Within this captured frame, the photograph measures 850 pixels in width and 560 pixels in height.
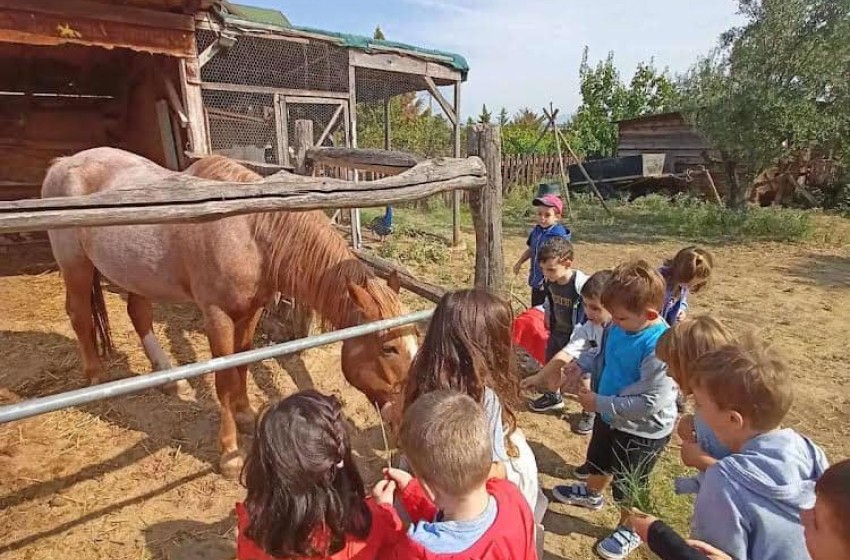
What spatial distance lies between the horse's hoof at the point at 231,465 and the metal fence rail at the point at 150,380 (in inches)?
52.3

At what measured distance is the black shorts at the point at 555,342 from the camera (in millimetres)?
3297

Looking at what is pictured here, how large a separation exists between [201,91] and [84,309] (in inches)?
124

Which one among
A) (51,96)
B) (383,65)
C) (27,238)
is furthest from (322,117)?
(27,238)

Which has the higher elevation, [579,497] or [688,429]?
[688,429]

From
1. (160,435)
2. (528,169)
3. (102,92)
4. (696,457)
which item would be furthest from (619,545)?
(528,169)

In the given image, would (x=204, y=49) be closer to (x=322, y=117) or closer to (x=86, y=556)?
(x=322, y=117)

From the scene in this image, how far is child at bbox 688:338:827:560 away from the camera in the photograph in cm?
122

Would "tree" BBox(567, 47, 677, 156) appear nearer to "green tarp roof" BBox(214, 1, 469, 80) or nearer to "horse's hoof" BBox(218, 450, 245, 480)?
"green tarp roof" BBox(214, 1, 469, 80)

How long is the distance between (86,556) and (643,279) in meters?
2.76

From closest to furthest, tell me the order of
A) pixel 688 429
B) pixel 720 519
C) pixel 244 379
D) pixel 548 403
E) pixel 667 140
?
pixel 720 519
pixel 688 429
pixel 244 379
pixel 548 403
pixel 667 140

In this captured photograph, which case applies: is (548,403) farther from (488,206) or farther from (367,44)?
(367,44)

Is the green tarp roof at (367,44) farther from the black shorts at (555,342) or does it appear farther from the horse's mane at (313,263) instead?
the black shorts at (555,342)

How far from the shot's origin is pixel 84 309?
376 centimetres

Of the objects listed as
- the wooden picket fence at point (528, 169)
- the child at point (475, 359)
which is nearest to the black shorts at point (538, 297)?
the child at point (475, 359)
